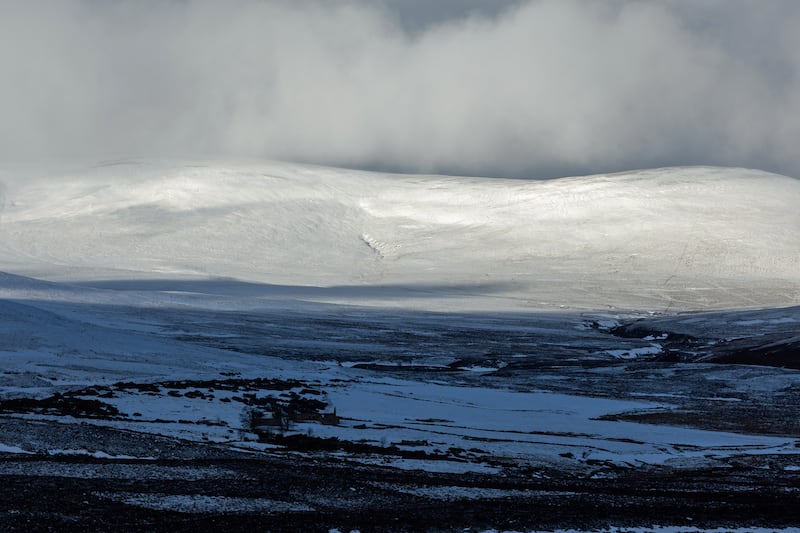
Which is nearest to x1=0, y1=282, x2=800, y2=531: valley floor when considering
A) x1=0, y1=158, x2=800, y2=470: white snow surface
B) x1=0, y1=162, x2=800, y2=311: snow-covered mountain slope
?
x1=0, y1=158, x2=800, y2=470: white snow surface

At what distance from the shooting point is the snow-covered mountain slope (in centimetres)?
10644

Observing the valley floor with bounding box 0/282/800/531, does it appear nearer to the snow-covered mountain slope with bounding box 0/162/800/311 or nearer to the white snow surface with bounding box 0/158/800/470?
the white snow surface with bounding box 0/158/800/470

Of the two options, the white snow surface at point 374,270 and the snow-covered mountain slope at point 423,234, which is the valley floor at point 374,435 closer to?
the white snow surface at point 374,270

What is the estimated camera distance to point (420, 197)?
15388 centimetres

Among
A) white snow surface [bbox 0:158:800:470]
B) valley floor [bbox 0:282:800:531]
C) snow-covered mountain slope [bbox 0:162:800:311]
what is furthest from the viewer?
snow-covered mountain slope [bbox 0:162:800:311]

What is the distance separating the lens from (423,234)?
138 m

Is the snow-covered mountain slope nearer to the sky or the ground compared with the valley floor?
nearer to the sky

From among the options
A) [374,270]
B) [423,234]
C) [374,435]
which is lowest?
[374,435]

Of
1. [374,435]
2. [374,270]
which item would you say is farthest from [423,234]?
[374,435]

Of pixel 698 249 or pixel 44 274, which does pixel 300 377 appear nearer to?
pixel 44 274

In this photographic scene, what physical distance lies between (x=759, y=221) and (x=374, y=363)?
3855 inches

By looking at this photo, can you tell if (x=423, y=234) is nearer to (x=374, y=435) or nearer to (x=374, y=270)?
(x=374, y=270)

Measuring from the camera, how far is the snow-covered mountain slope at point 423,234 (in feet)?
349

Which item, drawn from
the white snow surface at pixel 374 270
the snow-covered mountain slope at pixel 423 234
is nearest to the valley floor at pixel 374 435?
the white snow surface at pixel 374 270
